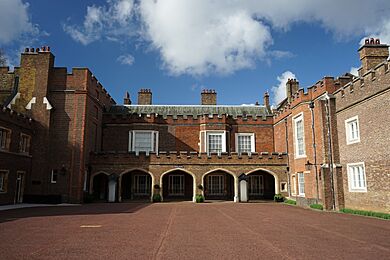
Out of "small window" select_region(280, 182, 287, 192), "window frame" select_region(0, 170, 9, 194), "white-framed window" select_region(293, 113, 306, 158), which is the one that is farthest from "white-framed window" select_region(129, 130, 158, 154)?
"white-framed window" select_region(293, 113, 306, 158)

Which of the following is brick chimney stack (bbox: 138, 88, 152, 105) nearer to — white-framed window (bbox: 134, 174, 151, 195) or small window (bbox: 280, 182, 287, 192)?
white-framed window (bbox: 134, 174, 151, 195)

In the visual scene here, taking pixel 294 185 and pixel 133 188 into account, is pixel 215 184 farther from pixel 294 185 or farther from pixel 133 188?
pixel 133 188

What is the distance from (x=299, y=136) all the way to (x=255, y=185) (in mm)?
6648

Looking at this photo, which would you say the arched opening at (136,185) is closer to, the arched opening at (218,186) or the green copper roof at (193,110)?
the arched opening at (218,186)

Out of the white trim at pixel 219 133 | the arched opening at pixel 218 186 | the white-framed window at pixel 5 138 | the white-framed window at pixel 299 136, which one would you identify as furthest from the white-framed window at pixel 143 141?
the white-framed window at pixel 299 136

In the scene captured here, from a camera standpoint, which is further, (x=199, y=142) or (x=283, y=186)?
(x=199, y=142)

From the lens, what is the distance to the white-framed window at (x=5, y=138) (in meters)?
18.5

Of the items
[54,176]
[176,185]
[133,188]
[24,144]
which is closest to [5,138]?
[24,144]

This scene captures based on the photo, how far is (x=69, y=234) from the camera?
877 centimetres

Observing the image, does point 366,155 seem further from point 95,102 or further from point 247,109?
point 95,102

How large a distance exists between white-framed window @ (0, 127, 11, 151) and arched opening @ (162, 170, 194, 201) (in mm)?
11651

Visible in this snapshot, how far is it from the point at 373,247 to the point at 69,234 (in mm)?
7960

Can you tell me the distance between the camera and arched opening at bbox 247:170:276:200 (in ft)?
85.6

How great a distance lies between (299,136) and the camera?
2197cm
